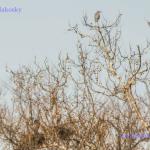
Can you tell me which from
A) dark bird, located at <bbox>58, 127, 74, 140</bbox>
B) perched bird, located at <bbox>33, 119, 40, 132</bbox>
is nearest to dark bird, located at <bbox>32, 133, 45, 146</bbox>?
perched bird, located at <bbox>33, 119, 40, 132</bbox>

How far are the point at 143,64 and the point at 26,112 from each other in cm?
669

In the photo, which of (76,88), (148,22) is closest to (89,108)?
(76,88)

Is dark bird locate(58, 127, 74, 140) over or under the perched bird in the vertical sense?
under

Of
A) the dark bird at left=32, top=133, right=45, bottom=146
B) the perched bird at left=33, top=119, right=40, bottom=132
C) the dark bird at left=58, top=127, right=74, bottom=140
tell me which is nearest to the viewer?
the dark bird at left=58, top=127, right=74, bottom=140

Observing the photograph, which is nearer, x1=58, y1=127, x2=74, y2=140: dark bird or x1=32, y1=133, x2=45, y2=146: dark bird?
x1=58, y1=127, x2=74, y2=140: dark bird

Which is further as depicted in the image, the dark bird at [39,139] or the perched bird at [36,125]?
the perched bird at [36,125]

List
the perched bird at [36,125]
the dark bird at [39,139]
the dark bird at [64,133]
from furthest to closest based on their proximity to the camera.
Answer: the perched bird at [36,125] < the dark bird at [39,139] < the dark bird at [64,133]

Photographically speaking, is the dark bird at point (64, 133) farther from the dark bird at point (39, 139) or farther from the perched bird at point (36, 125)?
the perched bird at point (36, 125)

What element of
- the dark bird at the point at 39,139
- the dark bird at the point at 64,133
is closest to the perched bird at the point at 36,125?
the dark bird at the point at 39,139

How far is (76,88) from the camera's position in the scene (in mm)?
13797

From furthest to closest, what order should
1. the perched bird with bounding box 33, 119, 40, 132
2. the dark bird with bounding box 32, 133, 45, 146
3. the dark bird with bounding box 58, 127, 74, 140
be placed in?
the perched bird with bounding box 33, 119, 40, 132 < the dark bird with bounding box 32, 133, 45, 146 < the dark bird with bounding box 58, 127, 74, 140

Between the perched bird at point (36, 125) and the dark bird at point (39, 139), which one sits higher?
the perched bird at point (36, 125)

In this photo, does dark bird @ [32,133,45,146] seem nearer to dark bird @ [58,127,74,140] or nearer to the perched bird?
the perched bird

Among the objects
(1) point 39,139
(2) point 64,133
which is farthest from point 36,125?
(2) point 64,133
